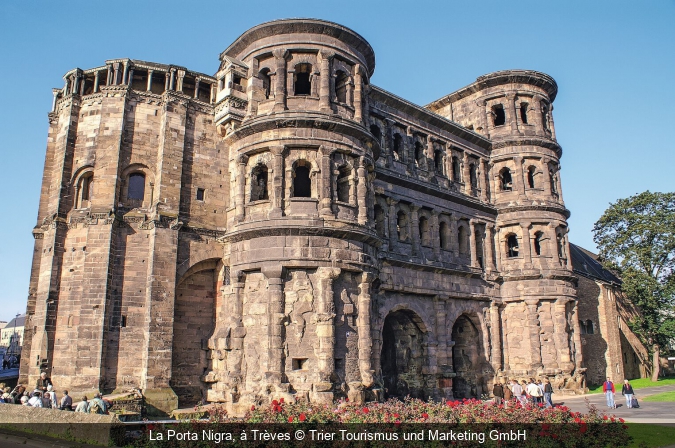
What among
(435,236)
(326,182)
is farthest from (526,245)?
(326,182)

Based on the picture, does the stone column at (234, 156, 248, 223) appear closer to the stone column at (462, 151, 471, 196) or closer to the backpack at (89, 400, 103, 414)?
the backpack at (89, 400, 103, 414)

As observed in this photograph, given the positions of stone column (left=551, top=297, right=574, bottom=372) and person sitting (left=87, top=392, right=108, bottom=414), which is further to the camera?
stone column (left=551, top=297, right=574, bottom=372)

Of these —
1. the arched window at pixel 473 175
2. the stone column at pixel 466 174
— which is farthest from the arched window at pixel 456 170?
the arched window at pixel 473 175

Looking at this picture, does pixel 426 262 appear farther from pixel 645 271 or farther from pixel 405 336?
pixel 645 271

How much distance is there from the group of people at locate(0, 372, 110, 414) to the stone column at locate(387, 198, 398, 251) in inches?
521

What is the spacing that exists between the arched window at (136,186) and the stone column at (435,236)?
13.7 meters

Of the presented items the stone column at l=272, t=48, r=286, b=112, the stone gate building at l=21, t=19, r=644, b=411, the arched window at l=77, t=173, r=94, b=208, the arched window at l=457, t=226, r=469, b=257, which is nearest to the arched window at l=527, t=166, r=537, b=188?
the arched window at l=457, t=226, r=469, b=257

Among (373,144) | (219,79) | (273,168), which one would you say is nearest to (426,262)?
(373,144)

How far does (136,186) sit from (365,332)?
1076cm

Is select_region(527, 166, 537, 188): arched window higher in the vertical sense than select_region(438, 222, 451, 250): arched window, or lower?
higher

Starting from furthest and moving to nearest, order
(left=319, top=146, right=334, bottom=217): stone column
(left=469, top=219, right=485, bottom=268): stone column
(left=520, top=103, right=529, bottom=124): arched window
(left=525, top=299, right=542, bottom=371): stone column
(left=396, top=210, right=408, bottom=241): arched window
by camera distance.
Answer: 1. (left=520, top=103, right=529, bottom=124): arched window
2. (left=469, top=219, right=485, bottom=268): stone column
3. (left=525, top=299, right=542, bottom=371): stone column
4. (left=396, top=210, right=408, bottom=241): arched window
5. (left=319, top=146, right=334, bottom=217): stone column

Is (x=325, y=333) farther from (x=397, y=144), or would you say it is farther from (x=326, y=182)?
(x=397, y=144)

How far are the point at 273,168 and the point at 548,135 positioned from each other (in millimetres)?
19762

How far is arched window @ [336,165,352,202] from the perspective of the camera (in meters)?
20.8
